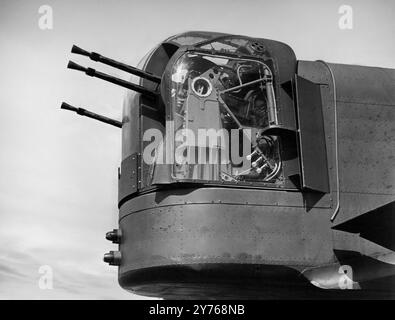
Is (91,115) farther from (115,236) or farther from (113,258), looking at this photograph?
(113,258)

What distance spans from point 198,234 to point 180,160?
989 mm

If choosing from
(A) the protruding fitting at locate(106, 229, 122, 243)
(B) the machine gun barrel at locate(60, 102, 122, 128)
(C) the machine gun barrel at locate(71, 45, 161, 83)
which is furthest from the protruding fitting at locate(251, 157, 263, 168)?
(B) the machine gun barrel at locate(60, 102, 122, 128)

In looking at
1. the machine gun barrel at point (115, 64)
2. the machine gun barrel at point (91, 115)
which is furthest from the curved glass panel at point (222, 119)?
the machine gun barrel at point (91, 115)

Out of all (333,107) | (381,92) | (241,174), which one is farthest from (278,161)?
(381,92)

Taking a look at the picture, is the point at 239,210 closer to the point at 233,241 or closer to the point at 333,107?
the point at 233,241

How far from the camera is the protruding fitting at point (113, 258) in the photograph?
365 inches

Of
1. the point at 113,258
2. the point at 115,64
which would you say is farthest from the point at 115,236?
the point at 115,64

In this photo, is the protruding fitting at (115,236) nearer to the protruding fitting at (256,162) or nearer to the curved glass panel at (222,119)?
the curved glass panel at (222,119)

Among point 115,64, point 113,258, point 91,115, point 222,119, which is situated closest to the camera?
point 222,119

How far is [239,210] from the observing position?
8.33m

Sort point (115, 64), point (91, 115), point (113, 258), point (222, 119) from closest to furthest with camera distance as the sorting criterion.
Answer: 1. point (222, 119)
2. point (115, 64)
3. point (113, 258)
4. point (91, 115)

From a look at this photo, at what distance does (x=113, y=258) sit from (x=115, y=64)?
2711 millimetres

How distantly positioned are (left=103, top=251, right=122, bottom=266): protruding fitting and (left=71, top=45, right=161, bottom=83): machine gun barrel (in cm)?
249

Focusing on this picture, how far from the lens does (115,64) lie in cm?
898
